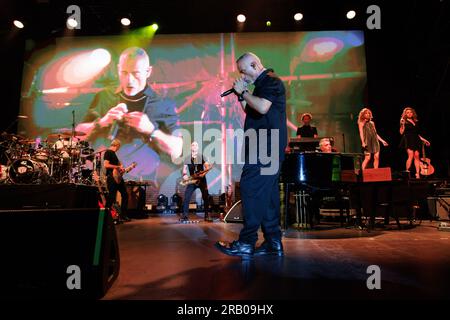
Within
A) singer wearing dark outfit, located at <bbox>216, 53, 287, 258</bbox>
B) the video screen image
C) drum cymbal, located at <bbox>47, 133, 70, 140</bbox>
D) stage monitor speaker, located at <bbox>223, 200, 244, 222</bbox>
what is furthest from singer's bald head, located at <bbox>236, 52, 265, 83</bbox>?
the video screen image

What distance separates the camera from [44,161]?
19.5 feet

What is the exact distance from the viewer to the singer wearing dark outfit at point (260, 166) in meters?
2.11

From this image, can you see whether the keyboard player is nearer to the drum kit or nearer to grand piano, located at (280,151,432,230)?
grand piano, located at (280,151,432,230)

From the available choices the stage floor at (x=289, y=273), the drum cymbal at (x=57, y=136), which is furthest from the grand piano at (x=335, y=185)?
the drum cymbal at (x=57, y=136)

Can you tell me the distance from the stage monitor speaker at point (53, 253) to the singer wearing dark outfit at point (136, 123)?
680 cm

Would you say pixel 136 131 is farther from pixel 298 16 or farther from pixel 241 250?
pixel 241 250

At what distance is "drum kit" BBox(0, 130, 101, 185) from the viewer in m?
5.43

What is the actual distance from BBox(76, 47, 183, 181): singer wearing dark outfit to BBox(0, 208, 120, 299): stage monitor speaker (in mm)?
6798

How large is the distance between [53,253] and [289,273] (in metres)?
1.21

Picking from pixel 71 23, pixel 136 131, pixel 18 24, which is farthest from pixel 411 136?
pixel 18 24
